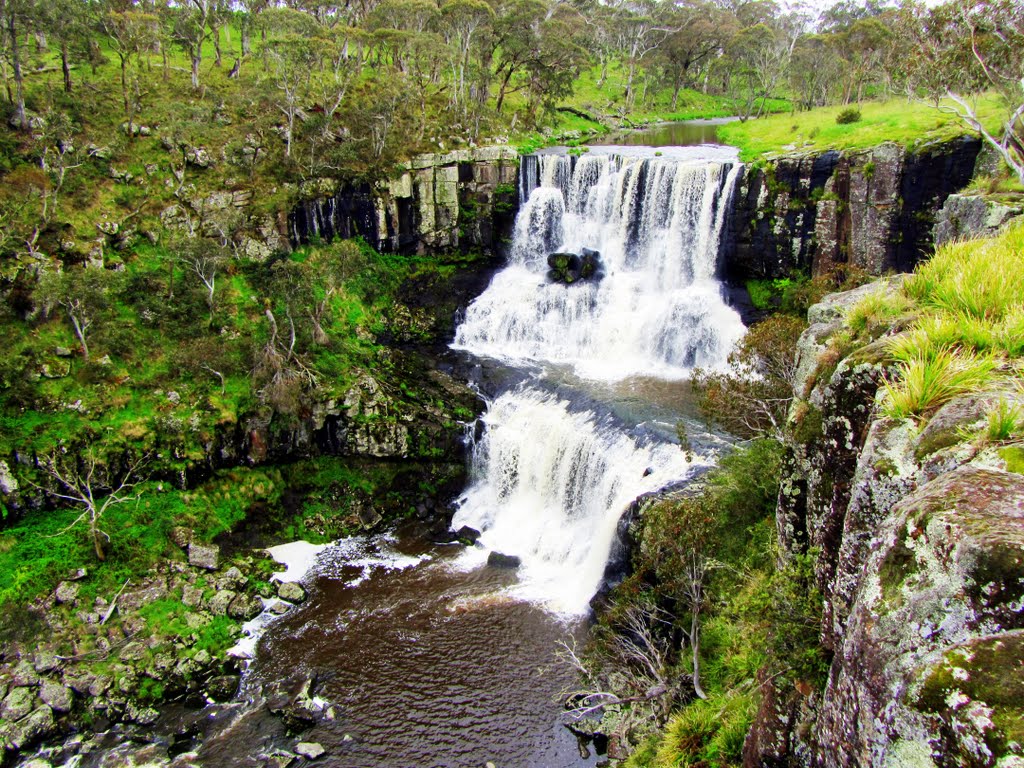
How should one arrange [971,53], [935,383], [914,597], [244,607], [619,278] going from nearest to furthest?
[914,597] → [935,383] → [244,607] → [971,53] → [619,278]

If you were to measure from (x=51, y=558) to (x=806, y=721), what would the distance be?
25743mm

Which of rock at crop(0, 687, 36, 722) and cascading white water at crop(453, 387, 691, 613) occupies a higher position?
cascading white water at crop(453, 387, 691, 613)

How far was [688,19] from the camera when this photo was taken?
7800cm

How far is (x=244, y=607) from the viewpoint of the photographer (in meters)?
23.1

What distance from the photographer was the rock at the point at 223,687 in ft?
65.3

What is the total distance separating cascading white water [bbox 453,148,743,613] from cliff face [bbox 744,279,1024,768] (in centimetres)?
1472

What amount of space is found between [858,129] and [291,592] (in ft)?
125

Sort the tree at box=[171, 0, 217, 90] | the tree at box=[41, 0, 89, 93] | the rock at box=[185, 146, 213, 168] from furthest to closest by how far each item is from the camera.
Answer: the tree at box=[171, 0, 217, 90] → the rock at box=[185, 146, 213, 168] → the tree at box=[41, 0, 89, 93]

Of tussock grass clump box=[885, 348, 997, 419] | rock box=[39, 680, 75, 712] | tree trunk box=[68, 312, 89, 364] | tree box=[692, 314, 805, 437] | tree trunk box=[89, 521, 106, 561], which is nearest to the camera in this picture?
tussock grass clump box=[885, 348, 997, 419]

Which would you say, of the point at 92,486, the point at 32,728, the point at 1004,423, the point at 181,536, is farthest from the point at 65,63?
the point at 1004,423

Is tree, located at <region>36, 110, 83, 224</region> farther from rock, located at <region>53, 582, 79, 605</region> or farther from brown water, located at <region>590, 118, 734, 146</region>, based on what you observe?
brown water, located at <region>590, 118, 734, 146</region>

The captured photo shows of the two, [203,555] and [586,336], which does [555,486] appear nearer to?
[586,336]

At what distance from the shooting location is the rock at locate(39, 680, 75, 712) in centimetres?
1908

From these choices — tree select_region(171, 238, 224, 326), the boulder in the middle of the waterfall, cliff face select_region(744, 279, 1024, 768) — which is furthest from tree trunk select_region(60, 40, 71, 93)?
cliff face select_region(744, 279, 1024, 768)
